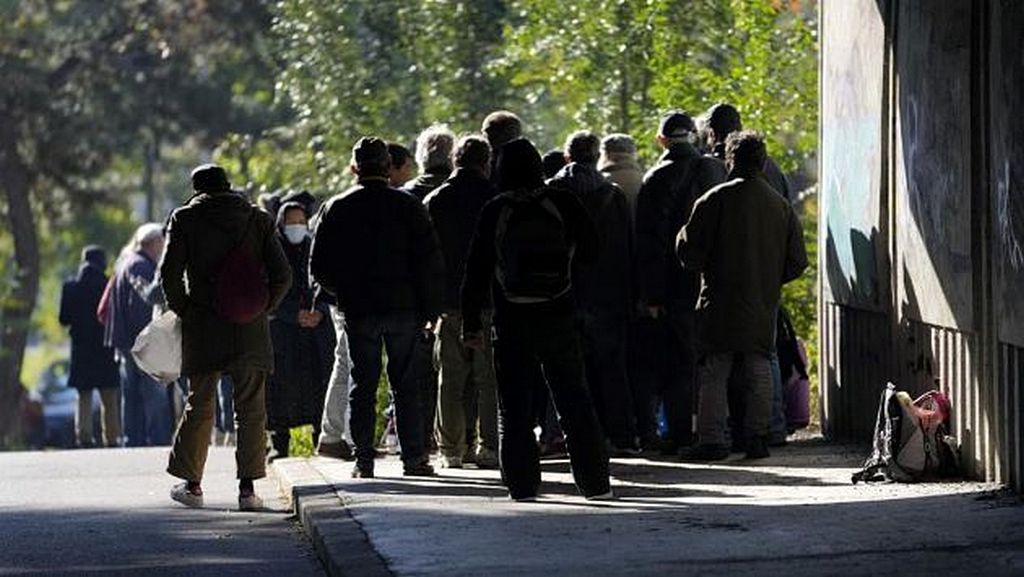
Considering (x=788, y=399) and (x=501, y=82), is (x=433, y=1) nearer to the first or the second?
(x=501, y=82)

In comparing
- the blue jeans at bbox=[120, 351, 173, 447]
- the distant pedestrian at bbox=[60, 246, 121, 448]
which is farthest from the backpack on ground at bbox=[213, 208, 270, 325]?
the distant pedestrian at bbox=[60, 246, 121, 448]

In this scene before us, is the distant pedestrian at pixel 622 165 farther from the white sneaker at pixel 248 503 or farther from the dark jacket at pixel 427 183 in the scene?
the white sneaker at pixel 248 503

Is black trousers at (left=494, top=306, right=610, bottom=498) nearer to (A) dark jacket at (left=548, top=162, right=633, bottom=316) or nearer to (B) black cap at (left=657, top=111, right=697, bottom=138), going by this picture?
(A) dark jacket at (left=548, top=162, right=633, bottom=316)

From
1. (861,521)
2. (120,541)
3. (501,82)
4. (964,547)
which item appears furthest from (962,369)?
(501,82)

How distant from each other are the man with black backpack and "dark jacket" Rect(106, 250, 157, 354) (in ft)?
31.7

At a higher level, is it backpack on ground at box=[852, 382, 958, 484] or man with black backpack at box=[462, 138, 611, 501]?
man with black backpack at box=[462, 138, 611, 501]

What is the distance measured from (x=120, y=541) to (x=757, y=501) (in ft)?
9.77

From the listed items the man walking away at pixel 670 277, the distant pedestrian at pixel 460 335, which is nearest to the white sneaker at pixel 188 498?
the distant pedestrian at pixel 460 335

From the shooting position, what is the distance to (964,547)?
1244 centimetres

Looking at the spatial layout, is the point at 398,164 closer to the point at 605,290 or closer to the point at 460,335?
the point at 460,335

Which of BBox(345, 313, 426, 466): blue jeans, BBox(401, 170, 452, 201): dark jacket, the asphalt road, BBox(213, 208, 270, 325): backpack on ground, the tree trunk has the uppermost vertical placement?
the tree trunk

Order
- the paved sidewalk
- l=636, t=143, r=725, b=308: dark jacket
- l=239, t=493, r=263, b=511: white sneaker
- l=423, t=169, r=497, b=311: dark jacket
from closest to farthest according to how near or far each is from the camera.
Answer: the paved sidewalk < l=239, t=493, r=263, b=511: white sneaker < l=423, t=169, r=497, b=311: dark jacket < l=636, t=143, r=725, b=308: dark jacket

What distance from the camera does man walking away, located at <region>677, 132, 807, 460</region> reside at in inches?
674

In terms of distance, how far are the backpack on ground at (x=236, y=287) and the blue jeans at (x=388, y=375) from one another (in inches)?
33.9
